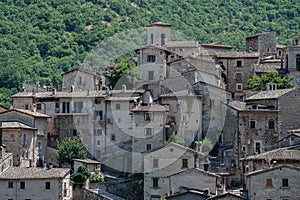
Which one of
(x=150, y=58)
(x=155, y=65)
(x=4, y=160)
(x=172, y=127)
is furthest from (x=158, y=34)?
(x=4, y=160)

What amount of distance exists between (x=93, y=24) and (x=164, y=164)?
261ft

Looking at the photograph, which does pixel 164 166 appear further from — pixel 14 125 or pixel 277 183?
pixel 14 125

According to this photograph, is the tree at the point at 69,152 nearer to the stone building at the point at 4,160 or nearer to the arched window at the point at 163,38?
the stone building at the point at 4,160

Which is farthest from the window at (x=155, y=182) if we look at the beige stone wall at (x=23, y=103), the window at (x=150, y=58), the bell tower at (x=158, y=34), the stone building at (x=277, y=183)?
the bell tower at (x=158, y=34)

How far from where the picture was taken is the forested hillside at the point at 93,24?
14700 centimetres

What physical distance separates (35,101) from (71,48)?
180 ft

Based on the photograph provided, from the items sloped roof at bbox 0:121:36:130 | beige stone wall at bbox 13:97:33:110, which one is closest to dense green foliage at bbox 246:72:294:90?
beige stone wall at bbox 13:97:33:110

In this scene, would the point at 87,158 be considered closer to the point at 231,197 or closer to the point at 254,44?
the point at 231,197

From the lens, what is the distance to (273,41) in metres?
117

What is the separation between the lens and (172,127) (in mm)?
93812

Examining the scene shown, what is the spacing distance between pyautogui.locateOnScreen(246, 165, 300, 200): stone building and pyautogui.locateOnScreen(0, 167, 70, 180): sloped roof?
16426 millimetres

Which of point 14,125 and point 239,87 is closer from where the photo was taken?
point 14,125

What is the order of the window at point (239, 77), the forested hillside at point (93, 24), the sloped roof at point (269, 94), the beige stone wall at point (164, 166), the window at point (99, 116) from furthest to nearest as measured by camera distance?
the forested hillside at point (93, 24) < the window at point (239, 77) < the window at point (99, 116) < the sloped roof at point (269, 94) < the beige stone wall at point (164, 166)

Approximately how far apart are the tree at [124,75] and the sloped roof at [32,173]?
1732 cm
